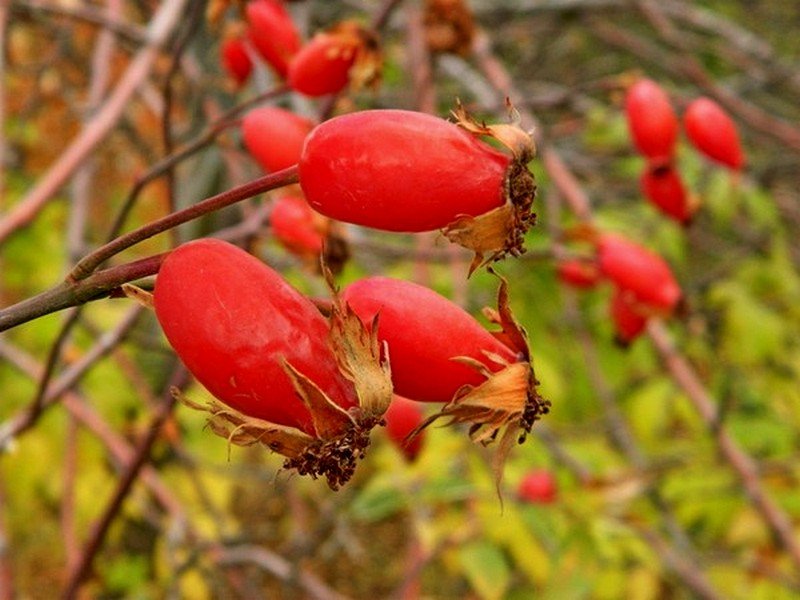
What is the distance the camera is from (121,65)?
5.50 m

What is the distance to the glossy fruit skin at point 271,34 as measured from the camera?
4.86ft

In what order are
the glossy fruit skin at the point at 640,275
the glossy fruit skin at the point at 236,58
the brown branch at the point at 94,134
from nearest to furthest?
the brown branch at the point at 94,134 < the glossy fruit skin at the point at 236,58 < the glossy fruit skin at the point at 640,275

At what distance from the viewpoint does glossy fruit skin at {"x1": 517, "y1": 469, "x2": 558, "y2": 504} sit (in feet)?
6.63

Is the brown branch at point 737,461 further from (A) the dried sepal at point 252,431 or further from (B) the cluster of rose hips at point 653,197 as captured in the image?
(A) the dried sepal at point 252,431

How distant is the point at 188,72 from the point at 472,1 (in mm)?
1476

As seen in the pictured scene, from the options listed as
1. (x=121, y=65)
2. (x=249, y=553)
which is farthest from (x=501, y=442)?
(x=121, y=65)

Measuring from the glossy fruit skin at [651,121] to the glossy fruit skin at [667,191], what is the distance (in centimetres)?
4

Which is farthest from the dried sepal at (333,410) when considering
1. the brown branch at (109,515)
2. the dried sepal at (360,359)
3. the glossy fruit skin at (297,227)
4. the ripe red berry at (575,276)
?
the ripe red berry at (575,276)

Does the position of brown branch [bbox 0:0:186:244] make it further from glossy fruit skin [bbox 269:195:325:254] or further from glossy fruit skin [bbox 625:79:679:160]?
glossy fruit skin [bbox 625:79:679:160]

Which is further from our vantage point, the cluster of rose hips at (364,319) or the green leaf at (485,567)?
the green leaf at (485,567)

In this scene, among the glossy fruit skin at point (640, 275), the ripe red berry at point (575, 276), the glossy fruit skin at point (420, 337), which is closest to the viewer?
the glossy fruit skin at point (420, 337)

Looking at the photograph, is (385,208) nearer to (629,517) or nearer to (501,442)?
(501,442)

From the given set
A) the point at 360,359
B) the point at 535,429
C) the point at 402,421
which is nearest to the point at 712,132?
the point at 535,429

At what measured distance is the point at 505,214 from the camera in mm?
736
